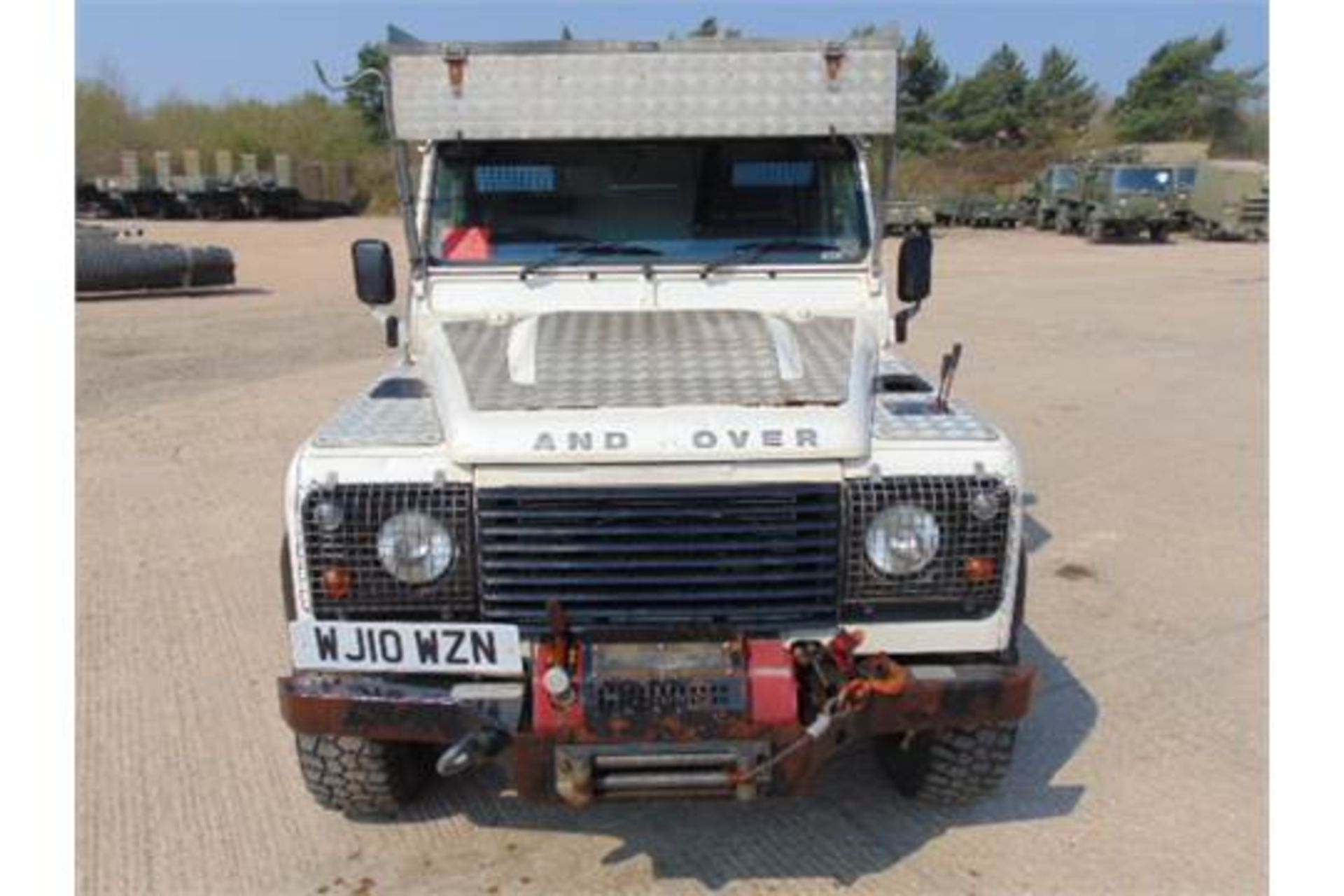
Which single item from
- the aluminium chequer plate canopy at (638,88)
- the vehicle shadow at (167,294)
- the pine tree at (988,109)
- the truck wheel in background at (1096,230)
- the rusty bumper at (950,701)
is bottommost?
the rusty bumper at (950,701)

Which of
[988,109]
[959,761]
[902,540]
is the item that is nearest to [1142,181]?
[988,109]

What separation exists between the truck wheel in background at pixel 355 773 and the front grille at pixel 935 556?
4.93 feet

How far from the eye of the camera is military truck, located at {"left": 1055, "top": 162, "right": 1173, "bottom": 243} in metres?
31.7

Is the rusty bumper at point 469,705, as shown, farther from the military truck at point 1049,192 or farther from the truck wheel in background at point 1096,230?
the military truck at point 1049,192

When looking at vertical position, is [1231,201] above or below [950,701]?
above

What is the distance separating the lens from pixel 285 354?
13398mm

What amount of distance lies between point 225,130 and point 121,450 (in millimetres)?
58184

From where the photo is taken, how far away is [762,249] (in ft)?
15.5

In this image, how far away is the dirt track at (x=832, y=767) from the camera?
3.60 metres

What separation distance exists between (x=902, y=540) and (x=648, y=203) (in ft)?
6.50

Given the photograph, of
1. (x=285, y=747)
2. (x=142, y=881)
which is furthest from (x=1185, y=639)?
(x=142, y=881)

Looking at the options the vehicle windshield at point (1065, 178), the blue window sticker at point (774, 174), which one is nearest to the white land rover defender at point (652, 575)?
the blue window sticker at point (774, 174)

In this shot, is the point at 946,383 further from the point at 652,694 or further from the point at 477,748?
the point at 477,748

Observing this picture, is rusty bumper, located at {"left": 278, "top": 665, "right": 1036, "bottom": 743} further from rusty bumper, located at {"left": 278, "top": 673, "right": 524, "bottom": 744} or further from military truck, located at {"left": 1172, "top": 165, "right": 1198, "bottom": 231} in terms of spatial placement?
military truck, located at {"left": 1172, "top": 165, "right": 1198, "bottom": 231}
